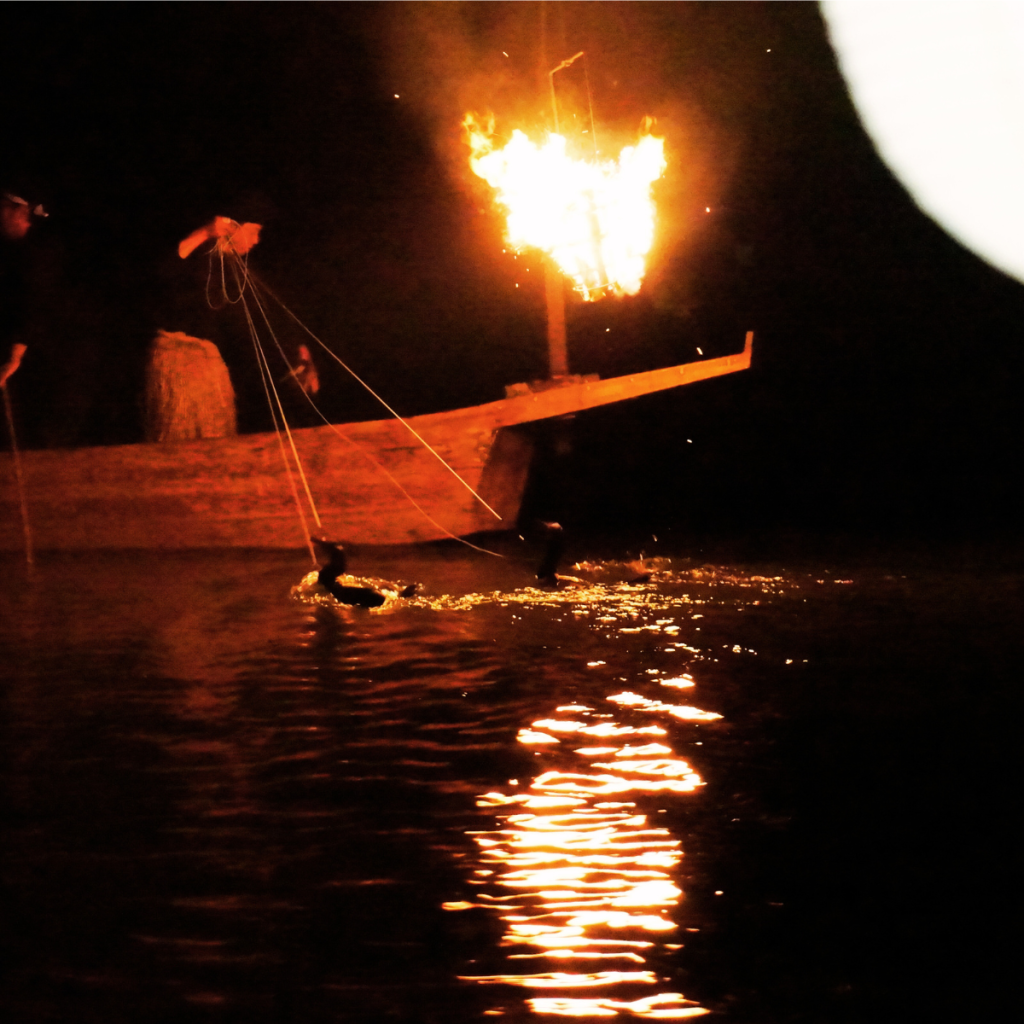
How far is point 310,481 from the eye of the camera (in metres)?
12.3

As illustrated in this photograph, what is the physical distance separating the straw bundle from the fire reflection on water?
9008 mm

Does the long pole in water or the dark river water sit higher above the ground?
the long pole in water

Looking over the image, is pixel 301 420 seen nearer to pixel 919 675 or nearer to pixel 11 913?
pixel 919 675

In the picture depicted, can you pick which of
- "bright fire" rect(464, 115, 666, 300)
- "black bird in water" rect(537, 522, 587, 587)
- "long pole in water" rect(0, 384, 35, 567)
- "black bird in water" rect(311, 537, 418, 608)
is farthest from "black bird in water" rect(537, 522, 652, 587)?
"long pole in water" rect(0, 384, 35, 567)

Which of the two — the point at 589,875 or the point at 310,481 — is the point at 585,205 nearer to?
the point at 310,481

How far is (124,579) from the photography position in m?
11.5

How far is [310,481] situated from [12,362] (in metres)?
3.53

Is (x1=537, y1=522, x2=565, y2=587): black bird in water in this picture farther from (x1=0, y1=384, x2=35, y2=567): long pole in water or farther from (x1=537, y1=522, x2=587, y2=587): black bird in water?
(x1=0, y1=384, x2=35, y2=567): long pole in water

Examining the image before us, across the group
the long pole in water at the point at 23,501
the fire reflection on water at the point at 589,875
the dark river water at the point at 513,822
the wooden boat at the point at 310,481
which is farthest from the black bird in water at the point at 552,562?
the long pole in water at the point at 23,501

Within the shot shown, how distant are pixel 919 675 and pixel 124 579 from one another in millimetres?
7856

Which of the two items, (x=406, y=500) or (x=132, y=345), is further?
(x=132, y=345)

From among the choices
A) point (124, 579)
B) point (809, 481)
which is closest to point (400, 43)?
point (124, 579)

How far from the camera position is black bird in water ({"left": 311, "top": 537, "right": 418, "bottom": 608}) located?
31.0 feet

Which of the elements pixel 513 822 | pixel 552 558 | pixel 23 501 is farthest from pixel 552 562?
pixel 23 501
